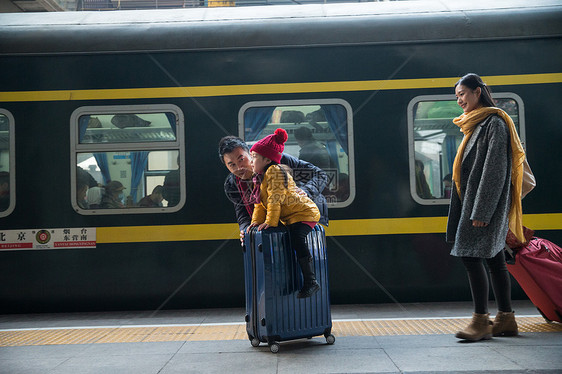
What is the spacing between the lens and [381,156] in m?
5.00

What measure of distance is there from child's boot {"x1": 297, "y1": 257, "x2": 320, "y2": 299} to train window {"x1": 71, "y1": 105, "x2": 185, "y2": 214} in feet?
6.11

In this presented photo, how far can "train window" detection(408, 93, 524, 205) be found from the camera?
4984 millimetres

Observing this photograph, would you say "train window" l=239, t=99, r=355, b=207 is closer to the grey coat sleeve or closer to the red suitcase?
the grey coat sleeve

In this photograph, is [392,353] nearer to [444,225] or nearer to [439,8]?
[444,225]

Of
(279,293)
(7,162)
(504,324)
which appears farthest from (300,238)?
(7,162)

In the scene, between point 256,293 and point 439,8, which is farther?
point 439,8

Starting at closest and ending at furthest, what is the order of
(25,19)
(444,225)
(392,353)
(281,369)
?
(281,369), (392,353), (444,225), (25,19)

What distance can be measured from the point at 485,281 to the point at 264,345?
5.27 feet

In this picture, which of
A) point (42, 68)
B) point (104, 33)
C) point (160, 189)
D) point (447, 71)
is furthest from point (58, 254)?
point (447, 71)

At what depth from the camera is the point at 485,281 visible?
368 cm

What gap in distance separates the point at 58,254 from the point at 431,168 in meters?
3.60

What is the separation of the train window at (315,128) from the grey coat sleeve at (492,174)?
1552mm

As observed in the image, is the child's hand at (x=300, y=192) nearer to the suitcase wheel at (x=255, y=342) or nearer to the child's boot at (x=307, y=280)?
the child's boot at (x=307, y=280)

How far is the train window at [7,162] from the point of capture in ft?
16.5
